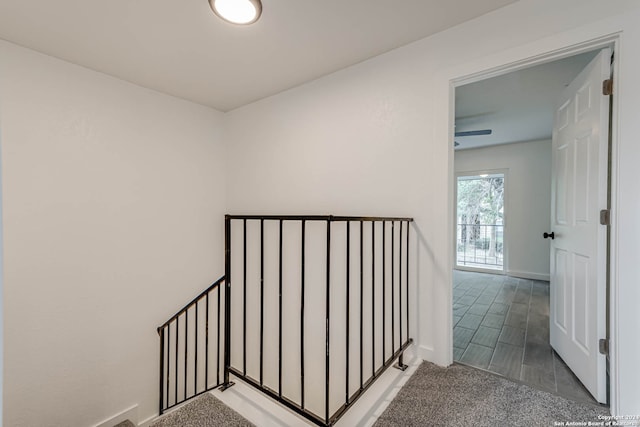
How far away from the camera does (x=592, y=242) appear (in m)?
1.79

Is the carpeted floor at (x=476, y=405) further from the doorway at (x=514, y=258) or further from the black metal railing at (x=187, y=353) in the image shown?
the black metal railing at (x=187, y=353)

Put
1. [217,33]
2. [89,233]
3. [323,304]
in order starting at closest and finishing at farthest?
[217,33] → [89,233] → [323,304]

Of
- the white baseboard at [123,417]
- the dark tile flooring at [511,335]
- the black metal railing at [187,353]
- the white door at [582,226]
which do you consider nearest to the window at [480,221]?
the dark tile flooring at [511,335]

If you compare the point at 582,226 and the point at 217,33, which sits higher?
the point at 217,33

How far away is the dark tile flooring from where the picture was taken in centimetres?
207

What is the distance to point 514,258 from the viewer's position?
5.21 metres

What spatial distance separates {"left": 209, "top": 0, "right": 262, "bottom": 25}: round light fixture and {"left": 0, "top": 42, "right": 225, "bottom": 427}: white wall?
1468 mm

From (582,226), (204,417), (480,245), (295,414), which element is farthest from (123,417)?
(480,245)

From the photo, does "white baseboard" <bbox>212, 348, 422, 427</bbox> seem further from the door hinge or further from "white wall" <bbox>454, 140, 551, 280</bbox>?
"white wall" <bbox>454, 140, 551, 280</bbox>

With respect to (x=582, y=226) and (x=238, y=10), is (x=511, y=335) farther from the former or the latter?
(x=238, y=10)

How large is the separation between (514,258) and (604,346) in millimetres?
3936

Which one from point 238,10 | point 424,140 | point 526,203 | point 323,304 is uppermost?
point 238,10

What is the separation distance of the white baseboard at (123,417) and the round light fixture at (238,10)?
10.7 feet

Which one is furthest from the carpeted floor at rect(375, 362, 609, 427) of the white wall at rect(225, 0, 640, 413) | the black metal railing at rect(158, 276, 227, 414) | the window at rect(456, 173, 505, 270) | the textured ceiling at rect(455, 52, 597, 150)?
the window at rect(456, 173, 505, 270)
